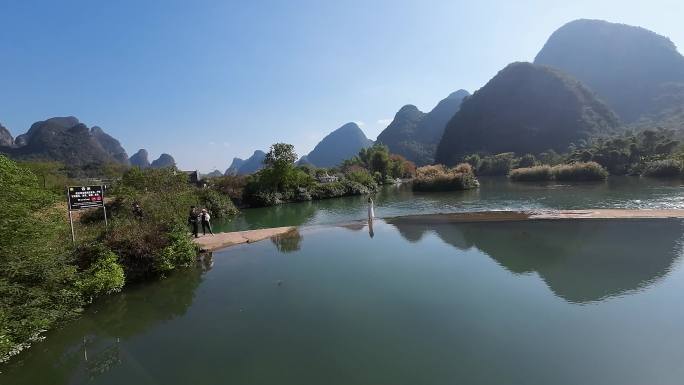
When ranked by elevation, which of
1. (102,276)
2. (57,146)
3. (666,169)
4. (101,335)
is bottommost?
(101,335)

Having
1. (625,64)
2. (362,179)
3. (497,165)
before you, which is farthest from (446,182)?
(625,64)

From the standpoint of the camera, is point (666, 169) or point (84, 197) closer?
point (84, 197)

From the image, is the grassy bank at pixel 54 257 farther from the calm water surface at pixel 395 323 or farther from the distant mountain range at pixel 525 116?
the distant mountain range at pixel 525 116

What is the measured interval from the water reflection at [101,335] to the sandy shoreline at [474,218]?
466cm

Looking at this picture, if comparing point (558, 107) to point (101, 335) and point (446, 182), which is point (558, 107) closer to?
point (446, 182)

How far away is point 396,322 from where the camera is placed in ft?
26.0

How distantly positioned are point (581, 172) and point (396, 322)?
2048 inches

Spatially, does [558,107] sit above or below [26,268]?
above

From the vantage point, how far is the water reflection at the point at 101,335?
675 cm

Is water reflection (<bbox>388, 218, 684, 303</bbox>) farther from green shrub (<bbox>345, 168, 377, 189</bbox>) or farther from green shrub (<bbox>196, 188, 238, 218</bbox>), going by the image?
green shrub (<bbox>345, 168, 377, 189</bbox>)

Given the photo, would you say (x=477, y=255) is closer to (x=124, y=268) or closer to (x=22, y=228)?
(x=124, y=268)

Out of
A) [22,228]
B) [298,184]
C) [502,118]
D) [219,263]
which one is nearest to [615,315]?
[219,263]

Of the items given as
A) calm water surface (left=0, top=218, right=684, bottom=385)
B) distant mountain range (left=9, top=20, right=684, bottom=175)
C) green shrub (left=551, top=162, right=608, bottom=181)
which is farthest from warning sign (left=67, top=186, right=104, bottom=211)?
distant mountain range (left=9, top=20, right=684, bottom=175)

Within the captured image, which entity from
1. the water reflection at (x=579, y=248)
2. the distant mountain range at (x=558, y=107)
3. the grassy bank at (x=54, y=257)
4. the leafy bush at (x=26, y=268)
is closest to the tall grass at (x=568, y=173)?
the water reflection at (x=579, y=248)
